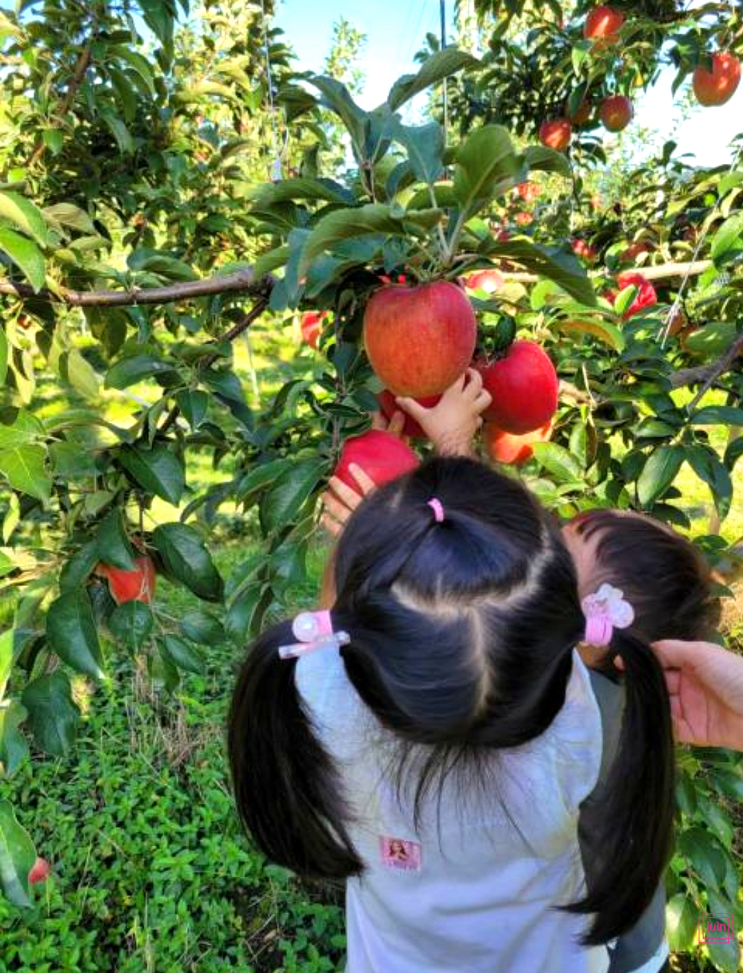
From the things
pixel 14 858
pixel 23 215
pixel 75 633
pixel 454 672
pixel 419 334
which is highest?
pixel 23 215

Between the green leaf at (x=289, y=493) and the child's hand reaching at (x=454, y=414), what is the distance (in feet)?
0.50

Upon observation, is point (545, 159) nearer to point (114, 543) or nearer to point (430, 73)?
point (430, 73)

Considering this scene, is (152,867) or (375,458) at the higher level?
(375,458)

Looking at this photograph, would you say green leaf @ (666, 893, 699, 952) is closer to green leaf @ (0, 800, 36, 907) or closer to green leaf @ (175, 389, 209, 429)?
green leaf @ (0, 800, 36, 907)

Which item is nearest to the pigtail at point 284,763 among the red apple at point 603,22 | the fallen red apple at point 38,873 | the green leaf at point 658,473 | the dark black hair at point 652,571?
the dark black hair at point 652,571

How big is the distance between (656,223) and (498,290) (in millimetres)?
952

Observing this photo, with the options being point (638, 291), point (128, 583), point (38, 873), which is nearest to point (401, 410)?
point (128, 583)

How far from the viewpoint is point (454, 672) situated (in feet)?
2.11

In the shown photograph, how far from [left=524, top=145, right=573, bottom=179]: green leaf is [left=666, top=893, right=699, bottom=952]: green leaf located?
1.24 meters

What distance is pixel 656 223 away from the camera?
1.91m

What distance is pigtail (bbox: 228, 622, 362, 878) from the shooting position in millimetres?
799

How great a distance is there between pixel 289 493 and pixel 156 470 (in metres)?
0.15

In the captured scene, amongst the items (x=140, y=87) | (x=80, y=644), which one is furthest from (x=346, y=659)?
(x=140, y=87)

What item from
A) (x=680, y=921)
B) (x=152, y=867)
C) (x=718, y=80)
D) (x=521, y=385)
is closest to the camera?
(x=521, y=385)
